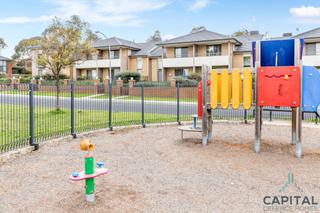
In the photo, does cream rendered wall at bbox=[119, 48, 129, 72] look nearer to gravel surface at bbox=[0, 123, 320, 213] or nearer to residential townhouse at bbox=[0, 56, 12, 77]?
residential townhouse at bbox=[0, 56, 12, 77]

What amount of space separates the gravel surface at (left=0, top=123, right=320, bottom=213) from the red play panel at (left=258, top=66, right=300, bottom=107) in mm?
1284

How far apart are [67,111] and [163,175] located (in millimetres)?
9193

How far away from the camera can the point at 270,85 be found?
7402mm

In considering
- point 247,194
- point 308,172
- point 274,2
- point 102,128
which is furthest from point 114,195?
point 274,2

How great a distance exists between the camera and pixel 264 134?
408 inches

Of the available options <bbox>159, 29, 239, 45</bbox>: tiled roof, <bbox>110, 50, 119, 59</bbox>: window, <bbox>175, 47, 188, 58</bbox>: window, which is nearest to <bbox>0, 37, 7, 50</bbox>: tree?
<bbox>110, 50, 119, 59</bbox>: window

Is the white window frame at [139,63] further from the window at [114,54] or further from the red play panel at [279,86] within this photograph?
the red play panel at [279,86]

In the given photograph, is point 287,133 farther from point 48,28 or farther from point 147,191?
point 48,28

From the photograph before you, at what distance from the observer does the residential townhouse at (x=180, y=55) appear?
36.0m

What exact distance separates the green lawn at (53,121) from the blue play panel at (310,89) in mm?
6455

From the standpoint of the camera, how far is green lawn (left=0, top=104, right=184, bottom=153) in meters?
9.20

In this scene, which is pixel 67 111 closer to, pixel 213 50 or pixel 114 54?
pixel 213 50

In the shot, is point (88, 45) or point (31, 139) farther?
point (88, 45)

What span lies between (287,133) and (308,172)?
15.5ft
